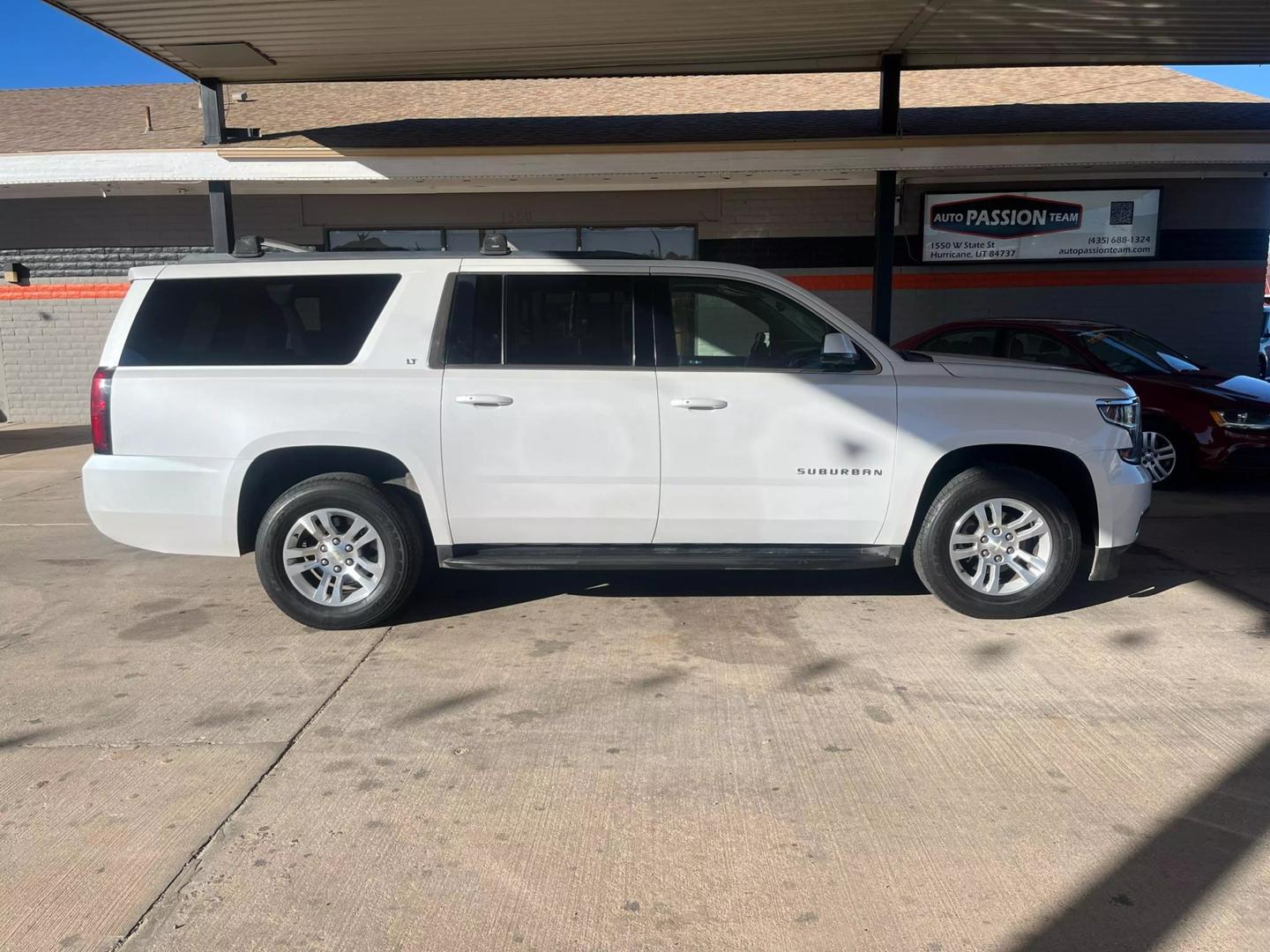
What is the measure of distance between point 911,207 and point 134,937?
42.6 ft

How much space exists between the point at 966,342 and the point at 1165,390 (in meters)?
1.86

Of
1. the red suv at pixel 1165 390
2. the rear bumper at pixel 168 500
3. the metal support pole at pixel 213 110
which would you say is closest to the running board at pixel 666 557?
the rear bumper at pixel 168 500

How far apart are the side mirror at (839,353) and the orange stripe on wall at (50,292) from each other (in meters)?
12.7

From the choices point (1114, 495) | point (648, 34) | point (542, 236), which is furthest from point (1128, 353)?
point (542, 236)

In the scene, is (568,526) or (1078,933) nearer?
(1078,933)

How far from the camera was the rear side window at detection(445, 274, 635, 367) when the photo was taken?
17.0ft

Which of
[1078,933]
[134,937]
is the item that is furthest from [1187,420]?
[134,937]

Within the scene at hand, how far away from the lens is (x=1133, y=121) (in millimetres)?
10867

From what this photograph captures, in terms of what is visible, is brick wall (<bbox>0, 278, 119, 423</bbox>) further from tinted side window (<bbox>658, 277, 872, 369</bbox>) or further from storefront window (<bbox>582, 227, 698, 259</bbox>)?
tinted side window (<bbox>658, 277, 872, 369</bbox>)

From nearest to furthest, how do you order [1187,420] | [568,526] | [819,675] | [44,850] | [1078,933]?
[1078,933]
[44,850]
[819,675]
[568,526]
[1187,420]

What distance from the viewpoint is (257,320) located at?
5191mm

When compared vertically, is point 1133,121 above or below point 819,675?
above

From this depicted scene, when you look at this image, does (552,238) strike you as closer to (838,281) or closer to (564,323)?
(838,281)

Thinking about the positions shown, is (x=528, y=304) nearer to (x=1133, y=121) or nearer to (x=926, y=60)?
(x=926, y=60)
